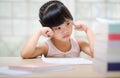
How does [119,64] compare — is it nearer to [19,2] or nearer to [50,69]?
[50,69]

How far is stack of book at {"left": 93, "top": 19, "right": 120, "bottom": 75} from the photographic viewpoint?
0.67 m

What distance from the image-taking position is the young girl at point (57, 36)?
60.4 inches

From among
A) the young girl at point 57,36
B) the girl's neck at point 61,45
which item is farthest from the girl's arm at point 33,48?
the girl's neck at point 61,45

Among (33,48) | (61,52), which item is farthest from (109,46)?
(61,52)

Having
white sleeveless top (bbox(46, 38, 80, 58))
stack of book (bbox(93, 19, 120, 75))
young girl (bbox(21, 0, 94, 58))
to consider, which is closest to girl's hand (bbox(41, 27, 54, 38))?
young girl (bbox(21, 0, 94, 58))

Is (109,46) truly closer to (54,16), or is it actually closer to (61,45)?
(54,16)

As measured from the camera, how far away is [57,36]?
159 cm

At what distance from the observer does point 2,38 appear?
8.11 feet

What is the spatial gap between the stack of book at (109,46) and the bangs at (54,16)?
2.83 feet

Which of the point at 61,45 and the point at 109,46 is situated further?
the point at 61,45

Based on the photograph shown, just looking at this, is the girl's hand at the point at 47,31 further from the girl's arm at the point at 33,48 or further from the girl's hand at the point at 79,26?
the girl's hand at the point at 79,26

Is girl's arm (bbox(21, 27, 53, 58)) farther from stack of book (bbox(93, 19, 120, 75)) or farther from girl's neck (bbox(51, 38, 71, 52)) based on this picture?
stack of book (bbox(93, 19, 120, 75))

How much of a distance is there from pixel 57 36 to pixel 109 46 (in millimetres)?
930

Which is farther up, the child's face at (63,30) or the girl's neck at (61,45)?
the child's face at (63,30)
